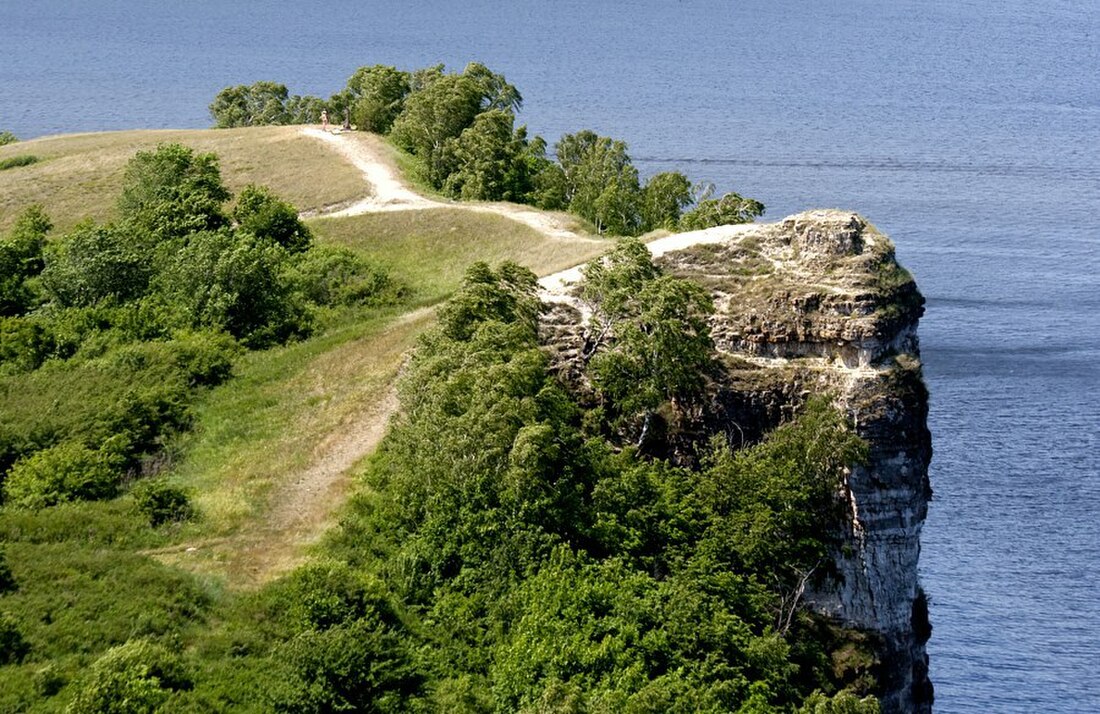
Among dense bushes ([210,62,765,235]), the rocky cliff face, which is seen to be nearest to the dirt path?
dense bushes ([210,62,765,235])

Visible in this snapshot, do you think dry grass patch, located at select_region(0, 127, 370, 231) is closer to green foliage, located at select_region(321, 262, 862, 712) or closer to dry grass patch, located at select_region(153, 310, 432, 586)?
dry grass patch, located at select_region(153, 310, 432, 586)

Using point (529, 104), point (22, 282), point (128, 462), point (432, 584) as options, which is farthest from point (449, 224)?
point (529, 104)

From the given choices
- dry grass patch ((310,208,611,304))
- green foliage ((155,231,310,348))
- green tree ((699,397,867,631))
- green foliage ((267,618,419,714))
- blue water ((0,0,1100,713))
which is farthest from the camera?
dry grass patch ((310,208,611,304))

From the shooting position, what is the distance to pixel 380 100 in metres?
119

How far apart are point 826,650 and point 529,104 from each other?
153222 millimetres

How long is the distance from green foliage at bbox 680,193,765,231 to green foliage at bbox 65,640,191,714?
55.0 m

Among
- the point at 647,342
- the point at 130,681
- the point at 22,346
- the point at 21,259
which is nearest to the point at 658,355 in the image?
the point at 647,342

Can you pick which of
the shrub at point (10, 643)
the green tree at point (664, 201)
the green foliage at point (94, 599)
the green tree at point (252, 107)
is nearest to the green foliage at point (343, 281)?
the green tree at point (664, 201)

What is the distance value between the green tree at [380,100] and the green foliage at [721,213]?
3602cm

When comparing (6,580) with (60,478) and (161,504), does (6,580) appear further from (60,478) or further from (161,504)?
(60,478)

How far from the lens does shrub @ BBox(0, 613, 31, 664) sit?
41.3 m

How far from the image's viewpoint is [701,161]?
157 meters

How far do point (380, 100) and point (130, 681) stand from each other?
283ft

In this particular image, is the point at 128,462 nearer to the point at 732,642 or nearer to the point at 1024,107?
the point at 732,642
